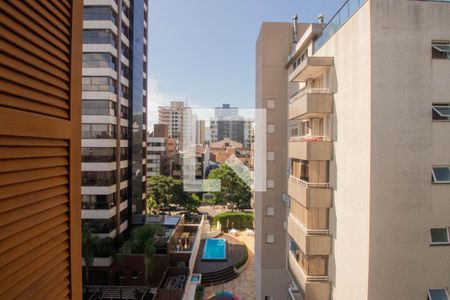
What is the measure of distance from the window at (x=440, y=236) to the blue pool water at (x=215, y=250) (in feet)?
39.7

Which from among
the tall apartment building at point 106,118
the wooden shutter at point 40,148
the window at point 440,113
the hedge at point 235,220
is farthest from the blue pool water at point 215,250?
the wooden shutter at point 40,148

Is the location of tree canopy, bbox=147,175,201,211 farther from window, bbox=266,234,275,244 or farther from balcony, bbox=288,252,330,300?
balcony, bbox=288,252,330,300

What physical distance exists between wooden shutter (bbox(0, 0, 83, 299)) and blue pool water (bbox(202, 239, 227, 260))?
13993 millimetres

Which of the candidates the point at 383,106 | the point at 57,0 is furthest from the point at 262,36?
the point at 57,0

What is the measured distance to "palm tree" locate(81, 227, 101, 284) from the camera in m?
10.2

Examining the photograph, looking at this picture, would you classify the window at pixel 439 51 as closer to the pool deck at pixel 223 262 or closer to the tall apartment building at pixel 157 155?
the pool deck at pixel 223 262

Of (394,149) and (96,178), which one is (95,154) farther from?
(394,149)

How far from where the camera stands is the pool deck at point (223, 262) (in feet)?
46.2

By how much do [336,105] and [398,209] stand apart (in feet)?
8.06

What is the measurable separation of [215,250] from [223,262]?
1831mm

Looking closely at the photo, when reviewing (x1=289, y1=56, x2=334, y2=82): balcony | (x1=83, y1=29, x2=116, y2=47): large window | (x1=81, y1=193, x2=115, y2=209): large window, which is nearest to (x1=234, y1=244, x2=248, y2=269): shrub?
(x1=81, y1=193, x2=115, y2=209): large window

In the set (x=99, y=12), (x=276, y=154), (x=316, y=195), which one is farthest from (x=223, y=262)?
(x=99, y=12)

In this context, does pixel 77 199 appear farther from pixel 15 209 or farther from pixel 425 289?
pixel 425 289

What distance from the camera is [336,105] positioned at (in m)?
5.86
